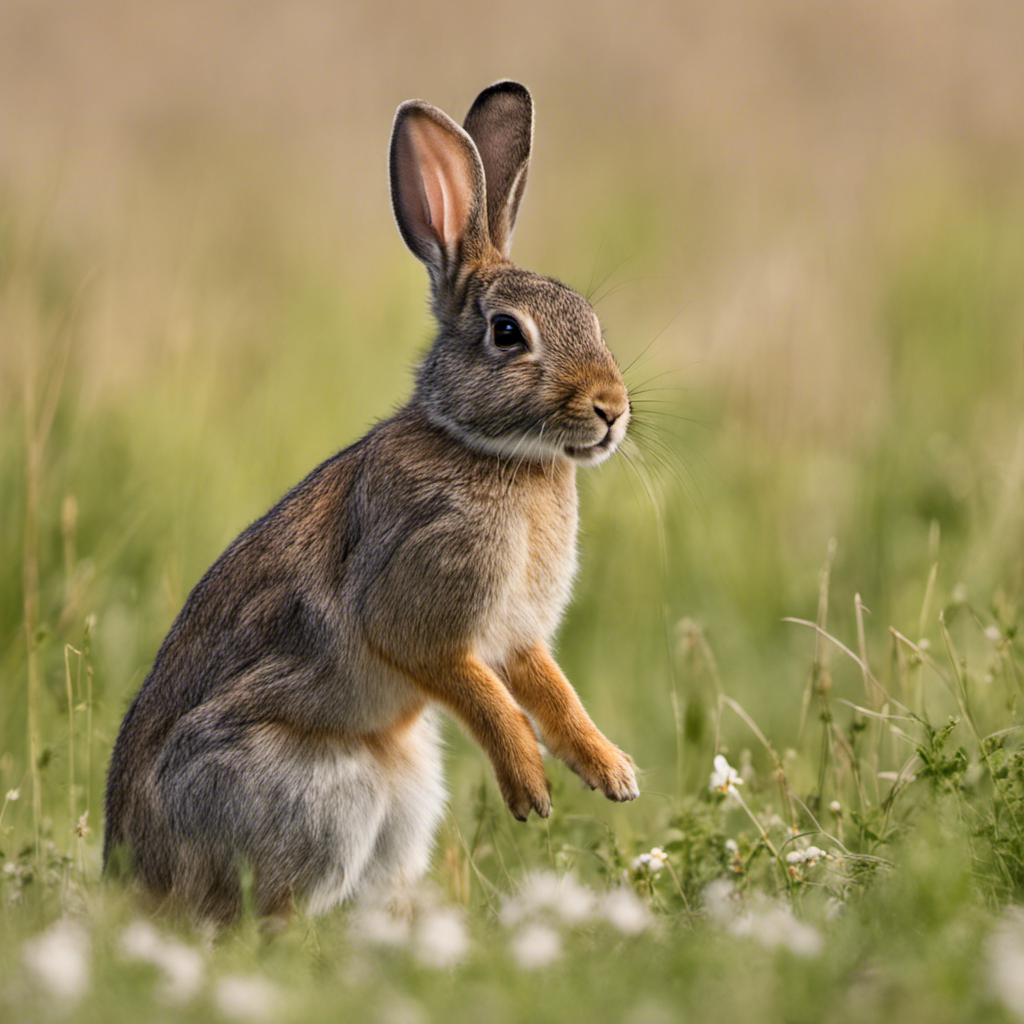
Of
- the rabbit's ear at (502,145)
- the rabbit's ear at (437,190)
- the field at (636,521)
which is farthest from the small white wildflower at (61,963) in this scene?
the rabbit's ear at (502,145)

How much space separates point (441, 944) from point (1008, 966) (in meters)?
1.12

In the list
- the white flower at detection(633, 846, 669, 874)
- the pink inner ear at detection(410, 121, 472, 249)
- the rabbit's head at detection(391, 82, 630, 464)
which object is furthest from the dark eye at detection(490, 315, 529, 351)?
the white flower at detection(633, 846, 669, 874)

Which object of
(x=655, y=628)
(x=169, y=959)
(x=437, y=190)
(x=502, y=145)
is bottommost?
(x=655, y=628)

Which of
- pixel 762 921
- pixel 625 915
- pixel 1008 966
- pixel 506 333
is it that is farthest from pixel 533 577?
pixel 1008 966

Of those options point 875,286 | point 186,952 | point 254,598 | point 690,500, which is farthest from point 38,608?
point 875,286

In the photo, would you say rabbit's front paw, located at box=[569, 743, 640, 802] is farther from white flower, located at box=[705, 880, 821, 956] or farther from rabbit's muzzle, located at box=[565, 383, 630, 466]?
rabbit's muzzle, located at box=[565, 383, 630, 466]

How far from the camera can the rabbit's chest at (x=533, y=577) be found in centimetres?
399

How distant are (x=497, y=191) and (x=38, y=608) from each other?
2.60 metres

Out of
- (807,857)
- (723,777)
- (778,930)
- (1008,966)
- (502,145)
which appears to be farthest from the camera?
(502,145)

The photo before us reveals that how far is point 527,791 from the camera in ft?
12.8

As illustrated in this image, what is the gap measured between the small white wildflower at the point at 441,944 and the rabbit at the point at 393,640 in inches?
34.7

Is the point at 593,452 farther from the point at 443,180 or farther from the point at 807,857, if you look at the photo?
the point at 807,857

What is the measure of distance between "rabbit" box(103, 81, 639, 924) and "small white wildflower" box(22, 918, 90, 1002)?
0.80 m

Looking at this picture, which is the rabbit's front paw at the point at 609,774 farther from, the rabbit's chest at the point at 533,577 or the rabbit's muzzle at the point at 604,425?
the rabbit's muzzle at the point at 604,425
